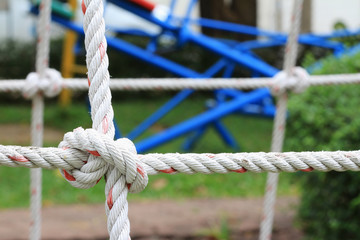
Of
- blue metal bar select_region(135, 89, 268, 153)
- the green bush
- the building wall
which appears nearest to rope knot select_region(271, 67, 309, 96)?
the green bush

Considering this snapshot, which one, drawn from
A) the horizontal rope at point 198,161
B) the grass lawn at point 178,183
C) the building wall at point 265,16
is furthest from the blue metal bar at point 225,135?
the building wall at point 265,16

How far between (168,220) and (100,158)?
137 cm

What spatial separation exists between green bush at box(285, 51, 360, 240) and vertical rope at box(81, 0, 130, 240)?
3.04 feet

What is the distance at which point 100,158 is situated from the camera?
596mm

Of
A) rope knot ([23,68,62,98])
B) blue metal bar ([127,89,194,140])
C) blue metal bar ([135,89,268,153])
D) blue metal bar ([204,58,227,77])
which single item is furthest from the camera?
blue metal bar ([204,58,227,77])

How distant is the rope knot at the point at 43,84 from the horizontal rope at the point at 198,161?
781 millimetres

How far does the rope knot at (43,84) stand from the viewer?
4.44 ft

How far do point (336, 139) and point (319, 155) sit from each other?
2.62 ft

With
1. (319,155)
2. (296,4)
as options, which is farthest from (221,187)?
(319,155)

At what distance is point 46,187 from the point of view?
8.80 ft

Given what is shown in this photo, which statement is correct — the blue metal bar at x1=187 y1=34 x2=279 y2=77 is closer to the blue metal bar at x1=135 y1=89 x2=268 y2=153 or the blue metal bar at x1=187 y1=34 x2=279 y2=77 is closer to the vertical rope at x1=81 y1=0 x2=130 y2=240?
the blue metal bar at x1=135 y1=89 x2=268 y2=153

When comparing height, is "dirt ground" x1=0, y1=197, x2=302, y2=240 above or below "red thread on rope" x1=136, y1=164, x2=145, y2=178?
above

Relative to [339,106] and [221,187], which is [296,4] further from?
[221,187]

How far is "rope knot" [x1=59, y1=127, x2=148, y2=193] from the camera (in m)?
0.58
